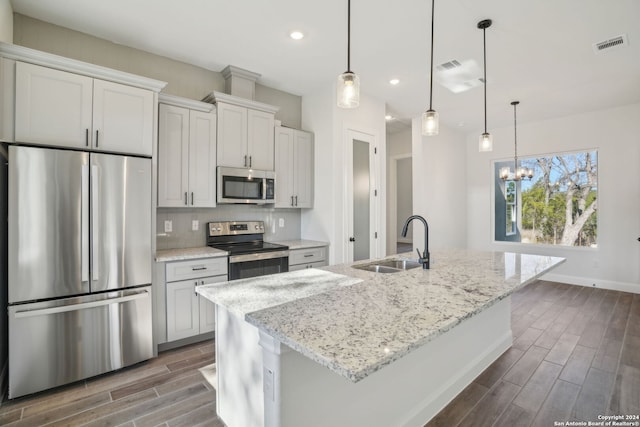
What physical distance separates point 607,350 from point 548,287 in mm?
2555

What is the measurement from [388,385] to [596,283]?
17.8ft

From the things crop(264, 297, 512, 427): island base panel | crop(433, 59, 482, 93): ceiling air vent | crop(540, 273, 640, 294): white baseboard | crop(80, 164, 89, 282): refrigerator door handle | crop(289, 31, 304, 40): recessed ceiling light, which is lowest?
crop(540, 273, 640, 294): white baseboard

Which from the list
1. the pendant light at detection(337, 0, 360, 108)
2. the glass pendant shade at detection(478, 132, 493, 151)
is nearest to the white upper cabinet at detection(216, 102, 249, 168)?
the pendant light at detection(337, 0, 360, 108)

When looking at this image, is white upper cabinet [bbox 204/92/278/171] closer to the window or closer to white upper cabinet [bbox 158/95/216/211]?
white upper cabinet [bbox 158/95/216/211]

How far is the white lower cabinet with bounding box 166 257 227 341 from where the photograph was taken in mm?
2816

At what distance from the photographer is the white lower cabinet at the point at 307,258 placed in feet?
11.7

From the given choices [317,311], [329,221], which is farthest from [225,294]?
[329,221]

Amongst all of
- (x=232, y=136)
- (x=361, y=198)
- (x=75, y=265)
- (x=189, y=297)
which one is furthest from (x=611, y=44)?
(x=75, y=265)

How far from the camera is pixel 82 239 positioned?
2314mm

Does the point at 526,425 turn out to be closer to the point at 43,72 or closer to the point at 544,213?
the point at 43,72

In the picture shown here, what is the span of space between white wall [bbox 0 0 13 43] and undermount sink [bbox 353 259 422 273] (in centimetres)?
308

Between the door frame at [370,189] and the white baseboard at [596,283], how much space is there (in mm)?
3225

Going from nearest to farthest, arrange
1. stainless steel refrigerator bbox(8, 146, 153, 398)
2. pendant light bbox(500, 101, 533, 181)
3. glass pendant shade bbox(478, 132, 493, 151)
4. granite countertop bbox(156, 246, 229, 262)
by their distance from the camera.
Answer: stainless steel refrigerator bbox(8, 146, 153, 398)
granite countertop bbox(156, 246, 229, 262)
glass pendant shade bbox(478, 132, 493, 151)
pendant light bbox(500, 101, 533, 181)

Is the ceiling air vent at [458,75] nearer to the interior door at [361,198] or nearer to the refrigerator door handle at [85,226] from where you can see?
the interior door at [361,198]
